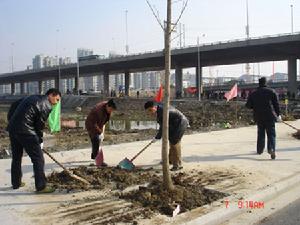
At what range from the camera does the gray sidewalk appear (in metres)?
6.38

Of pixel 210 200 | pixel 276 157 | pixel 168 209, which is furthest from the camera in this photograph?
pixel 276 157

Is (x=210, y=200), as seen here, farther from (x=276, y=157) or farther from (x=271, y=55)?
(x=271, y=55)

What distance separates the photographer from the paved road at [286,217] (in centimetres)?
636

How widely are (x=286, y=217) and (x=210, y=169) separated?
3000 mm

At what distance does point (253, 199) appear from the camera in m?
7.29

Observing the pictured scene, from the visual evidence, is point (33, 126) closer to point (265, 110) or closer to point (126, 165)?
point (126, 165)

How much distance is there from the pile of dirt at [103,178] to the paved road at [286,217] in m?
2.39

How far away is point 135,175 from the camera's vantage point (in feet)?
28.2

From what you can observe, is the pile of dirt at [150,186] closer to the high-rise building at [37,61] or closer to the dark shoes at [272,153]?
the dark shoes at [272,153]

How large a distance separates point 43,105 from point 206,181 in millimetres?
3216

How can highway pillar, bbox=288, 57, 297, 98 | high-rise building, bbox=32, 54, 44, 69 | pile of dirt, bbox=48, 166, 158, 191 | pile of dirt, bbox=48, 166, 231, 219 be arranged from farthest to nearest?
high-rise building, bbox=32, 54, 44, 69, highway pillar, bbox=288, 57, 297, 98, pile of dirt, bbox=48, 166, 158, 191, pile of dirt, bbox=48, 166, 231, 219

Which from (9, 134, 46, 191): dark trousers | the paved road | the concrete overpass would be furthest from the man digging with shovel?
the concrete overpass

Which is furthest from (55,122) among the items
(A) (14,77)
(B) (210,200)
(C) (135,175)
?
(A) (14,77)

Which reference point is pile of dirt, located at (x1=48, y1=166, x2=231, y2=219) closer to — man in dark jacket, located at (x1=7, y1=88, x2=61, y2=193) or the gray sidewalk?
the gray sidewalk
